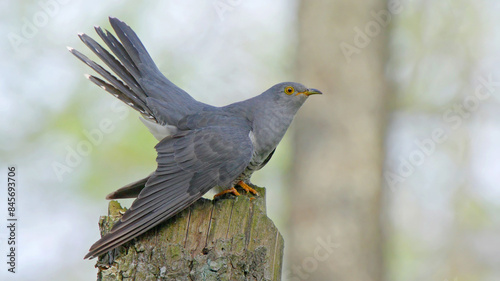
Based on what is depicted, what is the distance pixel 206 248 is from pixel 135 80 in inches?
88.5

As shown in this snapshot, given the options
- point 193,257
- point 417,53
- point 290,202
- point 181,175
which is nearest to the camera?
point 193,257

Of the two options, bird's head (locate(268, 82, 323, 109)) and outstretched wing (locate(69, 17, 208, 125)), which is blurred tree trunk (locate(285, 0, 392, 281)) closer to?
bird's head (locate(268, 82, 323, 109))

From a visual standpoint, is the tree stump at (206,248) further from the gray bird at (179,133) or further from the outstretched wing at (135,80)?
the outstretched wing at (135,80)

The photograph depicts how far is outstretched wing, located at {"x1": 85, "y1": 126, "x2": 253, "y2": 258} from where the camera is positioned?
342 cm

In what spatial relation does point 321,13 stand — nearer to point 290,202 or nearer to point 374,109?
point 374,109

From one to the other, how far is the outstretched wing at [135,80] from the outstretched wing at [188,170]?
17.6 inches

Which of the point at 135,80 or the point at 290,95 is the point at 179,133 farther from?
the point at 290,95

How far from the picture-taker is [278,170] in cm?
1049

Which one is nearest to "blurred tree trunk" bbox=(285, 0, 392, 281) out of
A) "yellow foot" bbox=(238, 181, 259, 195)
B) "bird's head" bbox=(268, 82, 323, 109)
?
"bird's head" bbox=(268, 82, 323, 109)

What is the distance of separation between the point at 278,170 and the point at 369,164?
4.30 metres

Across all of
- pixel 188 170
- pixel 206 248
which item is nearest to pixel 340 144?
pixel 188 170

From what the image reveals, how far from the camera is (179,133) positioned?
427cm

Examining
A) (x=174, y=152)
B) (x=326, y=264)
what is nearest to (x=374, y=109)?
(x=326, y=264)

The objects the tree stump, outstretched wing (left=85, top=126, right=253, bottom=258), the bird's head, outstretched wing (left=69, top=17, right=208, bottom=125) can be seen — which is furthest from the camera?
the bird's head
